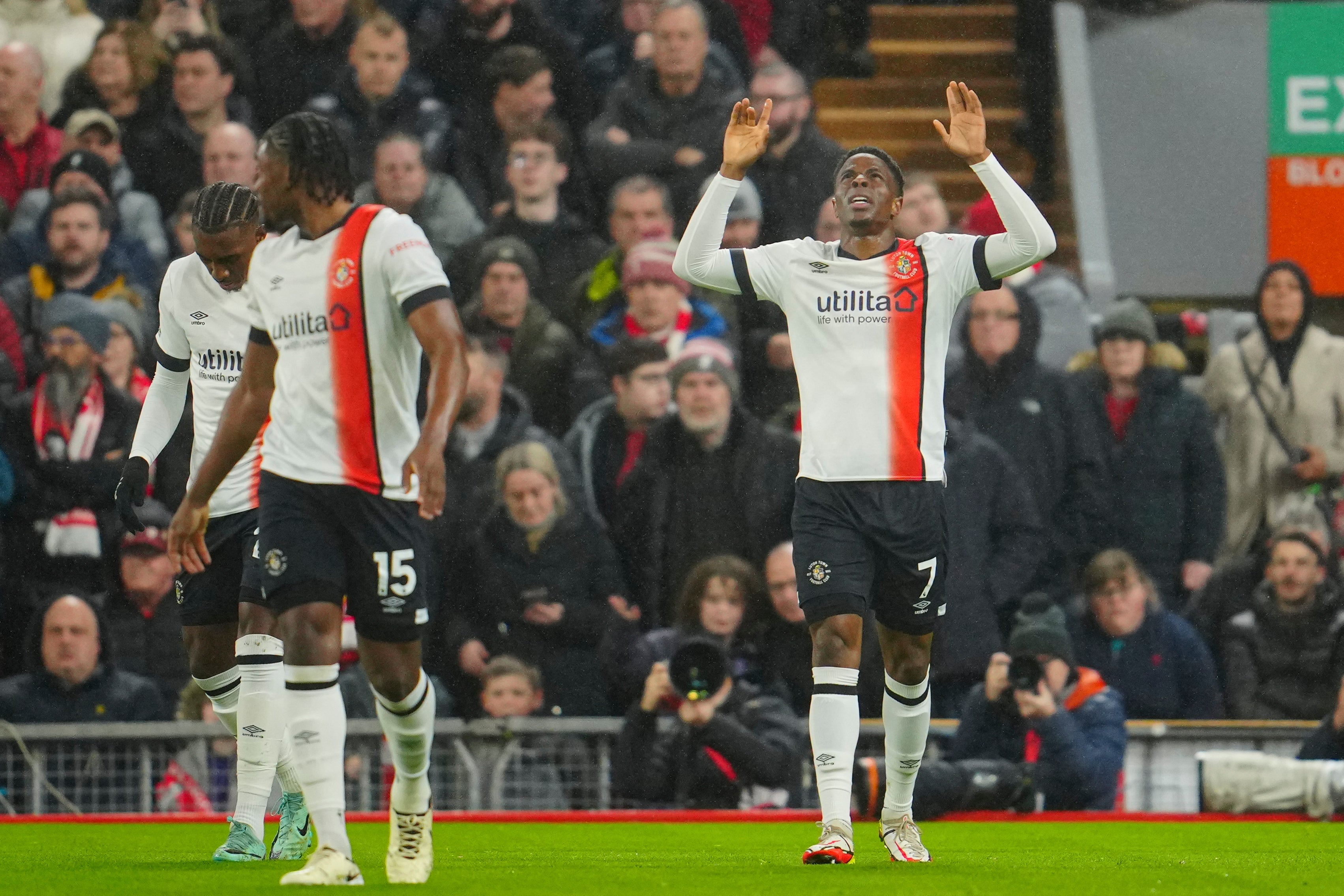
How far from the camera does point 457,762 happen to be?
10.5 meters

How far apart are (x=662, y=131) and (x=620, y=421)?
2333 mm

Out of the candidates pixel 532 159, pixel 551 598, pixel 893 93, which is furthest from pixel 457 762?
pixel 893 93

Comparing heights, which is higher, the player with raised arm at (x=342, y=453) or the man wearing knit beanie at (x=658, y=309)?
the man wearing knit beanie at (x=658, y=309)

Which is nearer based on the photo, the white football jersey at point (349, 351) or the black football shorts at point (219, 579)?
the white football jersey at point (349, 351)

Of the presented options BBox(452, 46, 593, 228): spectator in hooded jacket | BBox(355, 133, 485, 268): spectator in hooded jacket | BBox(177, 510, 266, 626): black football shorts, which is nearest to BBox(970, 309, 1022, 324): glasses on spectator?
BBox(452, 46, 593, 228): spectator in hooded jacket

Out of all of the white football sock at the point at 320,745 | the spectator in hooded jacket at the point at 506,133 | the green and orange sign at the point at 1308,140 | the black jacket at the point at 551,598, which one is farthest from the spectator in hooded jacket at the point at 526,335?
the white football sock at the point at 320,745

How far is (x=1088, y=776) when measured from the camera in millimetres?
10125

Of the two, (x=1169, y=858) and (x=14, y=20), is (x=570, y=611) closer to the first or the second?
(x=1169, y=858)

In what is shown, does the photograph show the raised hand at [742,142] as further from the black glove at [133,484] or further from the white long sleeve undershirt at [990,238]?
the black glove at [133,484]

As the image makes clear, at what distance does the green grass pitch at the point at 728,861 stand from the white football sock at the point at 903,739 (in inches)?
8.7

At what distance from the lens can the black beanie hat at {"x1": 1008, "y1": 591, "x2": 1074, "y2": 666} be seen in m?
10.1

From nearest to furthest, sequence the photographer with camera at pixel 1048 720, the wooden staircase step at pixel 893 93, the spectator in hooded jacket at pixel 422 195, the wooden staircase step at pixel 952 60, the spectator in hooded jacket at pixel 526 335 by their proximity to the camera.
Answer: the photographer with camera at pixel 1048 720
the spectator in hooded jacket at pixel 526 335
the spectator in hooded jacket at pixel 422 195
the wooden staircase step at pixel 893 93
the wooden staircase step at pixel 952 60

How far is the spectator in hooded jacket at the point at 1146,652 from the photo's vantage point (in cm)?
1106

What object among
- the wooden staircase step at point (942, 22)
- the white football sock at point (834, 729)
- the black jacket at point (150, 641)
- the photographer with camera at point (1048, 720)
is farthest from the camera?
the wooden staircase step at point (942, 22)
